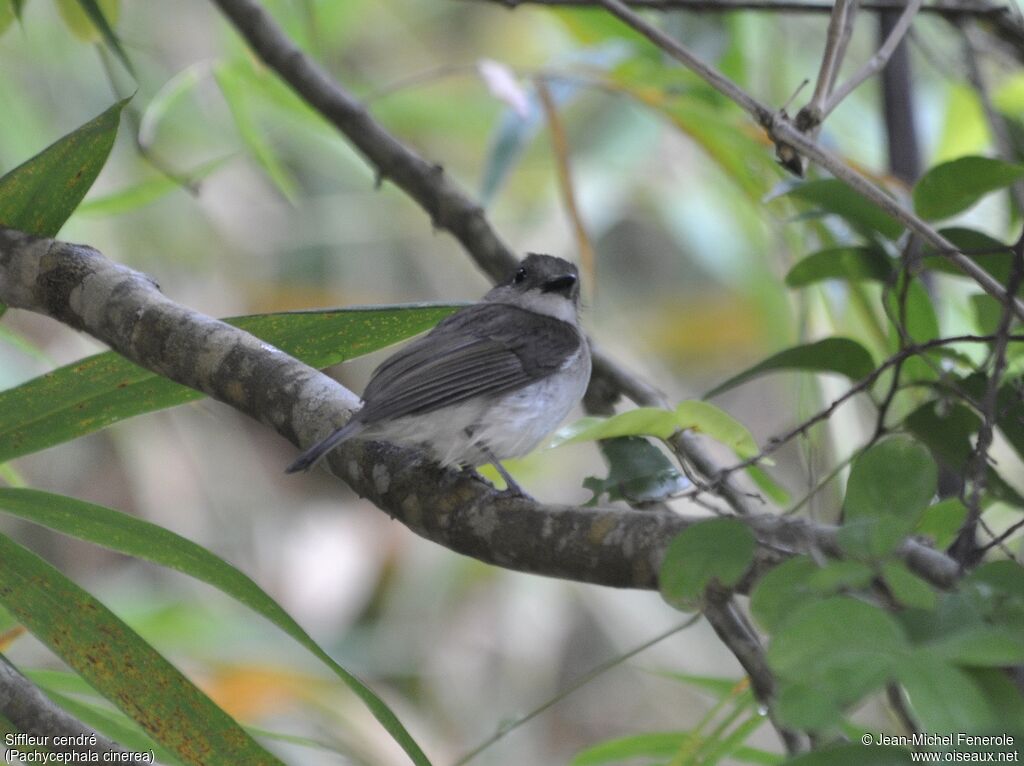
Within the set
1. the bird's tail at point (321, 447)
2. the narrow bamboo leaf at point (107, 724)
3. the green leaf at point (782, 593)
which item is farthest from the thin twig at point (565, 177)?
the green leaf at point (782, 593)

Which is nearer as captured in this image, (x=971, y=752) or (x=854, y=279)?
(x=971, y=752)

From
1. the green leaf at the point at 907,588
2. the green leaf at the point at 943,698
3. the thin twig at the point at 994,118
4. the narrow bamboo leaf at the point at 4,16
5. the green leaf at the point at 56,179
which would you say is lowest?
the green leaf at the point at 943,698

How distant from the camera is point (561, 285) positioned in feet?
11.0

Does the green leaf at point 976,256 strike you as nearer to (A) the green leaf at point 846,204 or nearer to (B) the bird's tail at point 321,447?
(A) the green leaf at point 846,204

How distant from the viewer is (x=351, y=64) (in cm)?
677

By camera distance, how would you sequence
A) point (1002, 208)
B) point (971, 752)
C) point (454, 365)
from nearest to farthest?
point (971, 752) < point (454, 365) < point (1002, 208)

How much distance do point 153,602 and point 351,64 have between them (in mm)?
3406

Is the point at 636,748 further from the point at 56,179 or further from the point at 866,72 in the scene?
the point at 56,179

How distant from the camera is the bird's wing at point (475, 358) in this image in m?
2.66

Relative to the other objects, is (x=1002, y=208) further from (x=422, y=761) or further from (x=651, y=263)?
(x=651, y=263)

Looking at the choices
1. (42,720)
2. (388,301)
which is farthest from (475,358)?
(388,301)

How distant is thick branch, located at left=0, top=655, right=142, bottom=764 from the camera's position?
1812mm

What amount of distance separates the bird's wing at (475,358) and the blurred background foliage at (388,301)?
4.52 feet

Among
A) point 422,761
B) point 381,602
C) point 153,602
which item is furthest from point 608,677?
point 422,761
